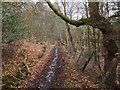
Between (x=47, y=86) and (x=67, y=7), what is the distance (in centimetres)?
1697

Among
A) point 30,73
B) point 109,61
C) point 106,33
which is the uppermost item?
point 106,33

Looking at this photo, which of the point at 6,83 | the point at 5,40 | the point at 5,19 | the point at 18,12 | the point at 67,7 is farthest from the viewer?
the point at 67,7

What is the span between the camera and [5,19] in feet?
55.2

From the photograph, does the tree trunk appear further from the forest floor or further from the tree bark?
the forest floor

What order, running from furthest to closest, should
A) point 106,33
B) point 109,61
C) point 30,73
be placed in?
point 30,73, point 109,61, point 106,33

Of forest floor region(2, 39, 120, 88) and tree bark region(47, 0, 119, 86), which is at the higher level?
tree bark region(47, 0, 119, 86)

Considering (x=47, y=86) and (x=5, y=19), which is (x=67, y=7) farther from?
(x=47, y=86)

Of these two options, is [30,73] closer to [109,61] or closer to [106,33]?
[109,61]

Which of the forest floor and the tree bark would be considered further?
the forest floor

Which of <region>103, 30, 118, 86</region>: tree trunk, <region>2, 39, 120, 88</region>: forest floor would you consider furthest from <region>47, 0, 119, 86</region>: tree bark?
<region>2, 39, 120, 88</region>: forest floor

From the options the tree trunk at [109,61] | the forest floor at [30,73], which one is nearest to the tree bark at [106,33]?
the tree trunk at [109,61]

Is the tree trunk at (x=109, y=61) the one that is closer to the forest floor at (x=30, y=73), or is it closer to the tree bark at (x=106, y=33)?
the tree bark at (x=106, y=33)

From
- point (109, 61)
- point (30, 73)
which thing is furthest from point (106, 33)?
point (30, 73)

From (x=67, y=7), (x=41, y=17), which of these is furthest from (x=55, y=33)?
(x=67, y=7)
